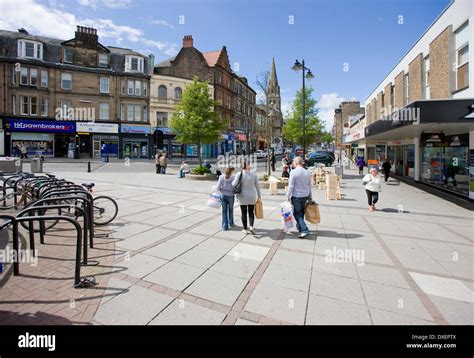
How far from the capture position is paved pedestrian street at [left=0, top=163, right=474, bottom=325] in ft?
10.5

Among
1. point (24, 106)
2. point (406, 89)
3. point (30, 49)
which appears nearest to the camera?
point (406, 89)

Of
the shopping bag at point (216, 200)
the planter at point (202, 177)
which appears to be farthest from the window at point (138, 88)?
the shopping bag at point (216, 200)

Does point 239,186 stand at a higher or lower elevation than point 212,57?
lower

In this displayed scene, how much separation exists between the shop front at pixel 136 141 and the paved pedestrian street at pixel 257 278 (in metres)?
30.1

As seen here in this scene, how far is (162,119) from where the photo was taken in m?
37.9

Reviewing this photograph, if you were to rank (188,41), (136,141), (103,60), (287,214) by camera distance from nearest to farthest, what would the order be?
(287,214)
(103,60)
(136,141)
(188,41)

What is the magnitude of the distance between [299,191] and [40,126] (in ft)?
109

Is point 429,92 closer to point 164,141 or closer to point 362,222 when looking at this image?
point 362,222

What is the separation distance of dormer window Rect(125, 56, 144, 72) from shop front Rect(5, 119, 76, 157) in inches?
392

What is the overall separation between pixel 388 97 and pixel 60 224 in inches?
892

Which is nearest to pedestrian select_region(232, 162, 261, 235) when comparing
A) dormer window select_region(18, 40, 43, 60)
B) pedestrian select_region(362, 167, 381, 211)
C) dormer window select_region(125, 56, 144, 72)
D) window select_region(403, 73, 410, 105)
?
pedestrian select_region(362, 167, 381, 211)

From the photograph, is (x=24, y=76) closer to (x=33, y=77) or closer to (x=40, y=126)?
(x=33, y=77)

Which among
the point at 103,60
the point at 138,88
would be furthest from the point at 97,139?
the point at 103,60
